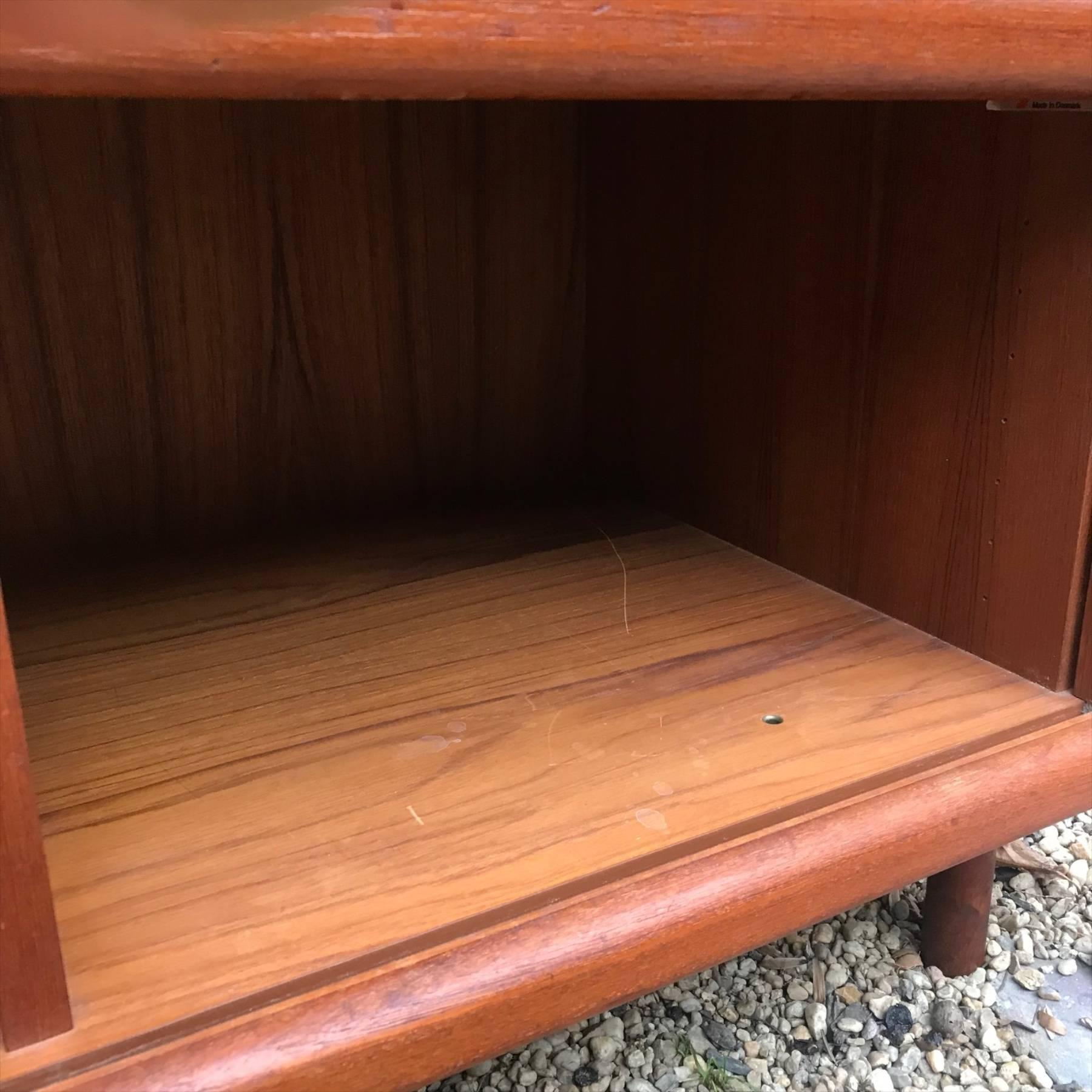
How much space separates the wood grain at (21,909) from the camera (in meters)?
0.32

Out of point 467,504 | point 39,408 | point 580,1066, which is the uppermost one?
point 39,408

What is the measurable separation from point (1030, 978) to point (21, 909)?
580mm

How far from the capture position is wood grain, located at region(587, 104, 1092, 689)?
54 centimetres

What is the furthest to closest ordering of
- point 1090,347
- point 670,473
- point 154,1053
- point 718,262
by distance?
point 670,473 → point 718,262 → point 1090,347 → point 154,1053

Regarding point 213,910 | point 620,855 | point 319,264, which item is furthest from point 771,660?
point 319,264

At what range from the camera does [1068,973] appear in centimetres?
66

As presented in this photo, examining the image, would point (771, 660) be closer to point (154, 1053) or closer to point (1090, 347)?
point (1090, 347)

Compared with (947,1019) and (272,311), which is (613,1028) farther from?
(272,311)

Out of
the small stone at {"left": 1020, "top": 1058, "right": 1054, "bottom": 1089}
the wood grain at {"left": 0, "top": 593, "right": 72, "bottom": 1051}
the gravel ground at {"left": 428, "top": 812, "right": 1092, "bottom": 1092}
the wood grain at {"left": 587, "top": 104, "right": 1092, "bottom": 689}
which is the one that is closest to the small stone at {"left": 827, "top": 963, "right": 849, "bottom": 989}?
the gravel ground at {"left": 428, "top": 812, "right": 1092, "bottom": 1092}

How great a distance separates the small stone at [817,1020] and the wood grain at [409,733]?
0.61 ft

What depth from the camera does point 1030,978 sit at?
658mm

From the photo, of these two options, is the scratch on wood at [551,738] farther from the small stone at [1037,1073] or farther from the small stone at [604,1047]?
the small stone at [1037,1073]

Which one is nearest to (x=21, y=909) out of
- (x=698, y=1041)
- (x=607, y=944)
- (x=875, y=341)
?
(x=607, y=944)

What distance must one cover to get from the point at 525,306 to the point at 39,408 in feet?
1.25
